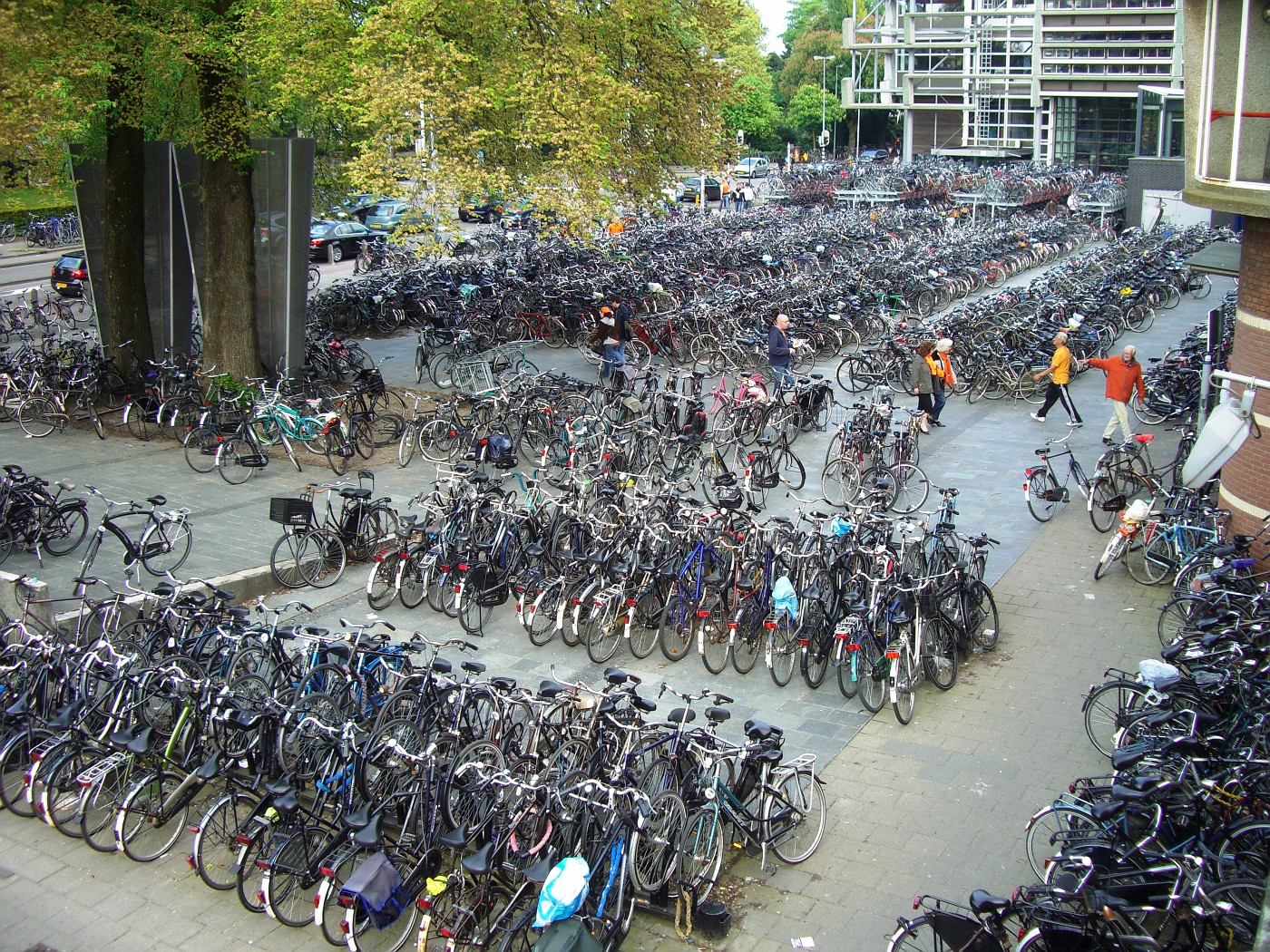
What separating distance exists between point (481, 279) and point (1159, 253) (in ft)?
43.8

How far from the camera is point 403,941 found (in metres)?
5.66

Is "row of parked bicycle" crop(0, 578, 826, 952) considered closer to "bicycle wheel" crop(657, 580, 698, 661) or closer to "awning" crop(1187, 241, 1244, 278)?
"bicycle wheel" crop(657, 580, 698, 661)

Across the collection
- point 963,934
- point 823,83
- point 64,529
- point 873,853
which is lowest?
point 873,853

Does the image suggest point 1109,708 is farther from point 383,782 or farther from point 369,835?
point 369,835

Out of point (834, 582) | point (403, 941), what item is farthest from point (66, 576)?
point (834, 582)

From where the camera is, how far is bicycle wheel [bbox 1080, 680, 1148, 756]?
697 centimetres

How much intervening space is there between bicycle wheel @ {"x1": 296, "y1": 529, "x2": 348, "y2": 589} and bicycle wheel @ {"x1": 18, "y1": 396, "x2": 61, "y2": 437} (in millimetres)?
6040

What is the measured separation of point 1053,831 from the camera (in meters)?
6.30

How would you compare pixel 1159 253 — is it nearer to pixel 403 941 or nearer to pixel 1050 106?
pixel 403 941

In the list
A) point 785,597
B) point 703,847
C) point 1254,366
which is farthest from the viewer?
point 1254,366

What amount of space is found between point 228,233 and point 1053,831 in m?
12.2

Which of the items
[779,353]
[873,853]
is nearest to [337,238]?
[779,353]

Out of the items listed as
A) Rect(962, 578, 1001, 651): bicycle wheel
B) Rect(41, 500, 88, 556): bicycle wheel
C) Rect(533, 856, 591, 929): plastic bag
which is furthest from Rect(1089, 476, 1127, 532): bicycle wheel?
Rect(41, 500, 88, 556): bicycle wheel

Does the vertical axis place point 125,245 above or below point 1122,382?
above
